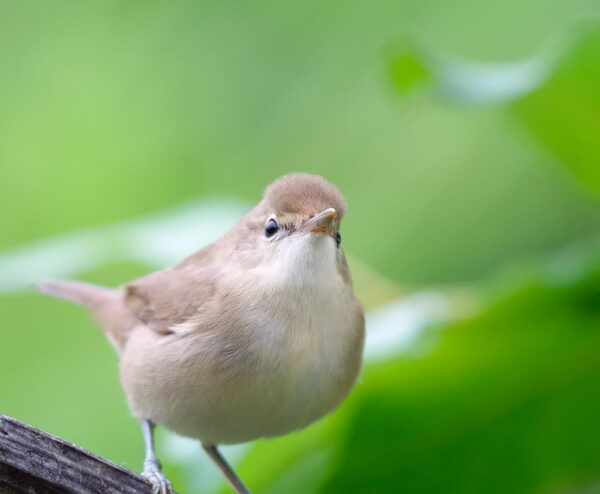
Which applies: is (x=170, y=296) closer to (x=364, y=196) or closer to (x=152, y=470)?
(x=152, y=470)

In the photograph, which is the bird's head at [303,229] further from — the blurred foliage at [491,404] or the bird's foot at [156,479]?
the bird's foot at [156,479]

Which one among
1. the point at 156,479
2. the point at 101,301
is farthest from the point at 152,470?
the point at 101,301

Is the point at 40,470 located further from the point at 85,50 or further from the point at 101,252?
the point at 85,50

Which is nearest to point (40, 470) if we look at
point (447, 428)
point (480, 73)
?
point (447, 428)

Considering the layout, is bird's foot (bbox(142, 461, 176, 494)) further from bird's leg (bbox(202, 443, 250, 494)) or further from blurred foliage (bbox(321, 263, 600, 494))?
blurred foliage (bbox(321, 263, 600, 494))

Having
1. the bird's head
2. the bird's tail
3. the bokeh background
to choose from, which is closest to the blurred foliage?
the bokeh background
